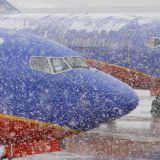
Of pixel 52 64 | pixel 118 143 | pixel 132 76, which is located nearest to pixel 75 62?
pixel 52 64

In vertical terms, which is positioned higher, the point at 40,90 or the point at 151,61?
the point at 40,90

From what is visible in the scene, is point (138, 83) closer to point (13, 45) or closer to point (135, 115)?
point (135, 115)

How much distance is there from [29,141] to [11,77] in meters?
1.50

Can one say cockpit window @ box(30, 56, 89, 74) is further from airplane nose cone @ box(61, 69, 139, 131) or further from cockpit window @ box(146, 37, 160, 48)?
cockpit window @ box(146, 37, 160, 48)

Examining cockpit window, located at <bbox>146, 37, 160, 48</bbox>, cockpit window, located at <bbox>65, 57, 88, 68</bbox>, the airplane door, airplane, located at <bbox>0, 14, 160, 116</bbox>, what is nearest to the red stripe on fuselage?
airplane, located at <bbox>0, 14, 160, 116</bbox>

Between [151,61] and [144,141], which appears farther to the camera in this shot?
[151,61]

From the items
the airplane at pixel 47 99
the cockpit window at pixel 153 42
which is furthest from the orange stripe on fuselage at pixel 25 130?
the cockpit window at pixel 153 42

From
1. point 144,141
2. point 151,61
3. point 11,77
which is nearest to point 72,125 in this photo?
point 11,77

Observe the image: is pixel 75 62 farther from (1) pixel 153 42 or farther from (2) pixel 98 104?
(1) pixel 153 42

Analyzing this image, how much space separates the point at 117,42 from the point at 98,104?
11.5 metres

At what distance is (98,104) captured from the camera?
13.4 meters

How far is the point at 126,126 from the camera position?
71.2ft

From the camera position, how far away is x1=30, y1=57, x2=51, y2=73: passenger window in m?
13.6

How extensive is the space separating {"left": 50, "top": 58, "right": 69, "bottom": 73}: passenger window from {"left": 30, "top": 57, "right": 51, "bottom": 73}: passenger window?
0.15m
